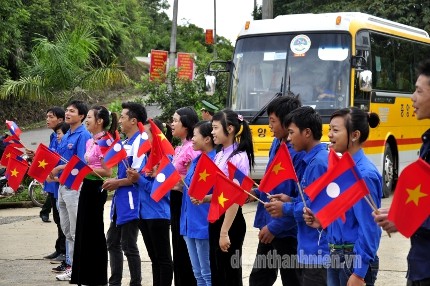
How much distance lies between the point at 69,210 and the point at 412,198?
5889 millimetres

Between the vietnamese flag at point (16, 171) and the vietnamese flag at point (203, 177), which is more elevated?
the vietnamese flag at point (203, 177)

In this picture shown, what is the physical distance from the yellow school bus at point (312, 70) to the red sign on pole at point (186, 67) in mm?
5577

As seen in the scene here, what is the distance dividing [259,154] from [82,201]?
7276 millimetres

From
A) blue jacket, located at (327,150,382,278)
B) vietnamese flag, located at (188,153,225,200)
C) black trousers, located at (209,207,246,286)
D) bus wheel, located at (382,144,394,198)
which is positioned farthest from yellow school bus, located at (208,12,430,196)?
blue jacket, located at (327,150,382,278)

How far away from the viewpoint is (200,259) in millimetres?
7336

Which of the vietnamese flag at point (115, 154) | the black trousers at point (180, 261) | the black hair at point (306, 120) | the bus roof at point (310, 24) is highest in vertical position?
the bus roof at point (310, 24)

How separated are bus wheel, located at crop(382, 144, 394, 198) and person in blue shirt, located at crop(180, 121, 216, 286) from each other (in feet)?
32.6

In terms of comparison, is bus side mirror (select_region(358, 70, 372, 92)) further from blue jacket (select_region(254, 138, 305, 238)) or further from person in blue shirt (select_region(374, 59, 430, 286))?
person in blue shirt (select_region(374, 59, 430, 286))

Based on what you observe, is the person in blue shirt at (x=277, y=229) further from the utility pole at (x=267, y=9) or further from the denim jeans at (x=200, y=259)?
the utility pole at (x=267, y=9)

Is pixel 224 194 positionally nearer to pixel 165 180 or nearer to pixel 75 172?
pixel 165 180

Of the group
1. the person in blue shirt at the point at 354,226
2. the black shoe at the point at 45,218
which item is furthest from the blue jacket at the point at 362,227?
the black shoe at the point at 45,218

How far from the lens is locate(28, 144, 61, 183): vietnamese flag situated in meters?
9.19

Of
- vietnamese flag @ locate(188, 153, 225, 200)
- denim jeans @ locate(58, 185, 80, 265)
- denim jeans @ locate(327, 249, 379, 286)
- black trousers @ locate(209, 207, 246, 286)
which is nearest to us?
denim jeans @ locate(327, 249, 379, 286)

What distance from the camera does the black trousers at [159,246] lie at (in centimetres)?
810
